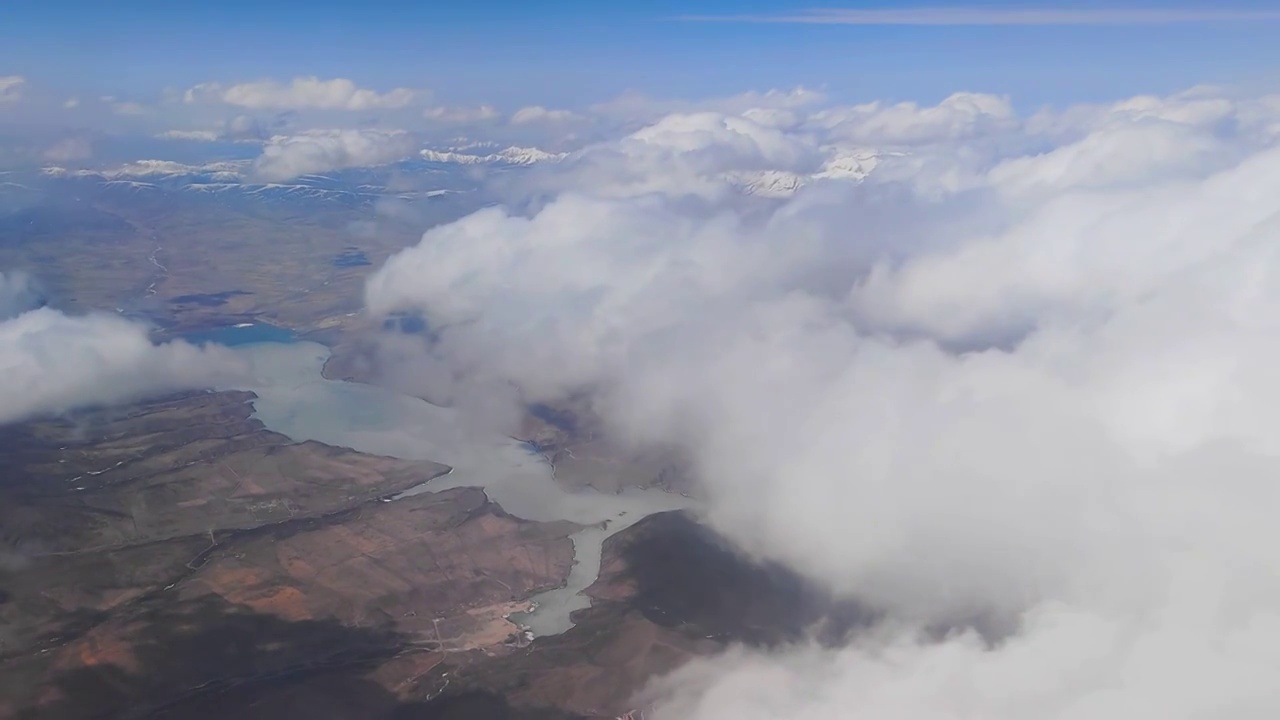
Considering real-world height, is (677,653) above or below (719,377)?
below

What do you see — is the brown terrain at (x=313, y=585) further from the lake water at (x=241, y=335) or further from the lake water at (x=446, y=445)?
the lake water at (x=241, y=335)

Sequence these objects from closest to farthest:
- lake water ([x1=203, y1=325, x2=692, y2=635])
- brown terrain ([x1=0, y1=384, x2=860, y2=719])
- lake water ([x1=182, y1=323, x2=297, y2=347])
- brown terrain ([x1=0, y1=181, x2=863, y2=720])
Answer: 1. brown terrain ([x1=0, y1=384, x2=860, y2=719])
2. brown terrain ([x1=0, y1=181, x2=863, y2=720])
3. lake water ([x1=203, y1=325, x2=692, y2=635])
4. lake water ([x1=182, y1=323, x2=297, y2=347])

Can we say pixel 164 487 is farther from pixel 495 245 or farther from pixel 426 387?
pixel 495 245

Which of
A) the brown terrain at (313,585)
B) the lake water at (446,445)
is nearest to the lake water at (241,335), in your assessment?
the lake water at (446,445)

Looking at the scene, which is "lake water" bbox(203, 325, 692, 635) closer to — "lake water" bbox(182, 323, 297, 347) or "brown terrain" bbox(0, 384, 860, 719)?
"lake water" bbox(182, 323, 297, 347)

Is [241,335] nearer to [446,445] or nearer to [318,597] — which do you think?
[446,445]

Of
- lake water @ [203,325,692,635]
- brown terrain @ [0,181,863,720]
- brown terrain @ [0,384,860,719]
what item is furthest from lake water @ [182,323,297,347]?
brown terrain @ [0,384,860,719]

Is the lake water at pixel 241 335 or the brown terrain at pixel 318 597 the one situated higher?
the lake water at pixel 241 335

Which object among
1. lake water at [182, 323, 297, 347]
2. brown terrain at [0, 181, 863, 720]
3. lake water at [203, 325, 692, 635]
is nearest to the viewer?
brown terrain at [0, 181, 863, 720]

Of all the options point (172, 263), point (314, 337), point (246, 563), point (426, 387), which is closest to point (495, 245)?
point (314, 337)
